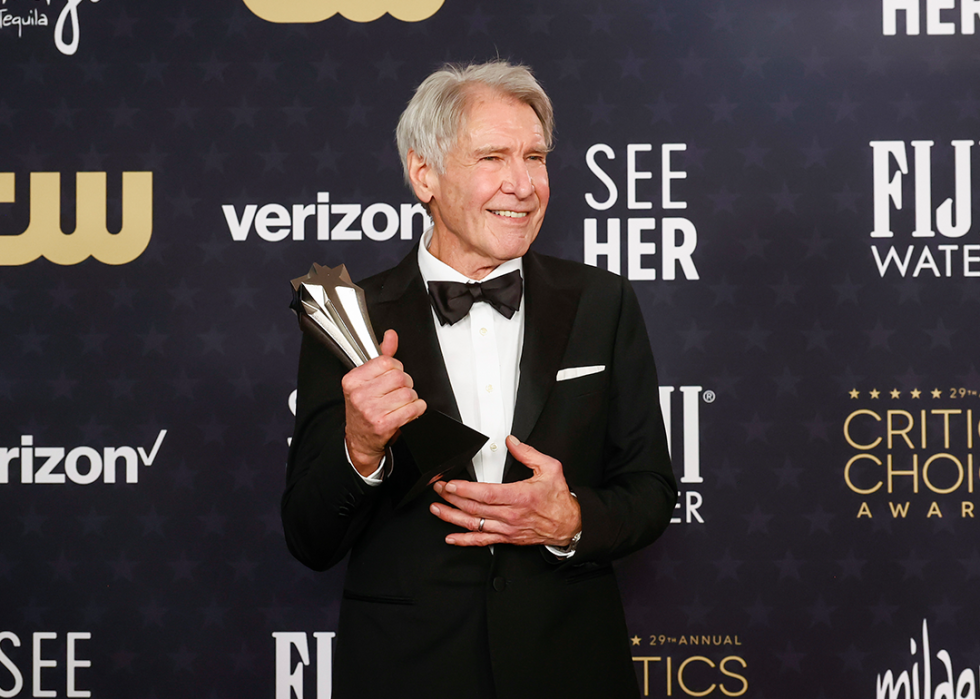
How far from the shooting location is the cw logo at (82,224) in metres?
2.09

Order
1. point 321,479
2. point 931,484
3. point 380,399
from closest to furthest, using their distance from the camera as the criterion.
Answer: point 380,399, point 321,479, point 931,484

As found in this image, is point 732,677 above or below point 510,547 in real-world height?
below

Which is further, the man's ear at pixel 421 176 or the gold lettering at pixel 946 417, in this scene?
the gold lettering at pixel 946 417

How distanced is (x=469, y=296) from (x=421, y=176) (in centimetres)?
25

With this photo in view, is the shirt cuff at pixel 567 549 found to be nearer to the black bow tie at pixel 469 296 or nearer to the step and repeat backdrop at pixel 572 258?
the black bow tie at pixel 469 296

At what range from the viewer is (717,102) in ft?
6.73

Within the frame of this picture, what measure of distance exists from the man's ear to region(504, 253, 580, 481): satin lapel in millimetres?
232

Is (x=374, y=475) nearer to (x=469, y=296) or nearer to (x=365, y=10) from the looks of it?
(x=469, y=296)

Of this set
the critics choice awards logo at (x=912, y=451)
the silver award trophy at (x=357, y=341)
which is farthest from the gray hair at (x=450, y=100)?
the critics choice awards logo at (x=912, y=451)

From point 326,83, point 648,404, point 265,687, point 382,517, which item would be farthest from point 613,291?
point 265,687

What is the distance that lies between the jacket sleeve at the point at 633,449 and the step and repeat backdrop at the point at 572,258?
0.65 meters

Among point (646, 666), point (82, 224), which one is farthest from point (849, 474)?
point (82, 224)

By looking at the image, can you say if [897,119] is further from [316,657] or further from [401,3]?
[316,657]

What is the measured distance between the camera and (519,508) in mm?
1201
